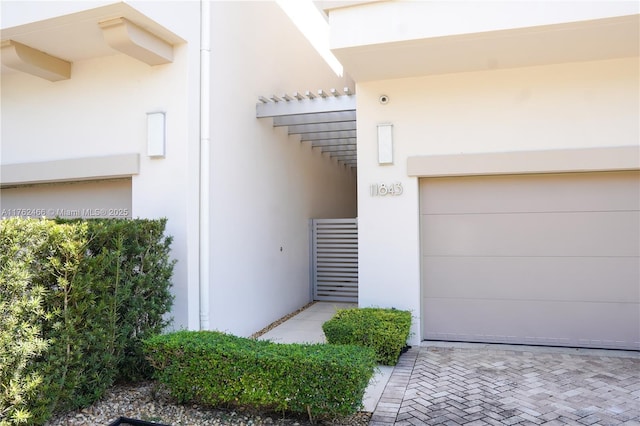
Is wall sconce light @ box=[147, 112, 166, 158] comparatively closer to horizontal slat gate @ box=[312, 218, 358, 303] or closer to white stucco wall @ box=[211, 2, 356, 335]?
white stucco wall @ box=[211, 2, 356, 335]

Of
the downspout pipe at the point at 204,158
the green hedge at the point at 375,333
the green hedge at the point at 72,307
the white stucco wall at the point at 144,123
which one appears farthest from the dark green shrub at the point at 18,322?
the green hedge at the point at 375,333

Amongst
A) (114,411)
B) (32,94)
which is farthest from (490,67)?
(32,94)

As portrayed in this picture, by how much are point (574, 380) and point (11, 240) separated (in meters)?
6.15

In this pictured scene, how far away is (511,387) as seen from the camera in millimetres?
5246

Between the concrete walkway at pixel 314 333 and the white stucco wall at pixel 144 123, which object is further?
the white stucco wall at pixel 144 123

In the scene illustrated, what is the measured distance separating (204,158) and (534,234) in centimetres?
498

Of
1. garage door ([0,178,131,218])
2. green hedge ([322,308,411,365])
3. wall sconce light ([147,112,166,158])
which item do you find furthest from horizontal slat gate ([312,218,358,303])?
wall sconce light ([147,112,166,158])

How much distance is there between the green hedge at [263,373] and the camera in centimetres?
408

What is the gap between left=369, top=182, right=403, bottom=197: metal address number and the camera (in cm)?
710

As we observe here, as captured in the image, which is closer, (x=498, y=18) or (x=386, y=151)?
(x=498, y=18)

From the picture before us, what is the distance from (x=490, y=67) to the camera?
21.6 ft

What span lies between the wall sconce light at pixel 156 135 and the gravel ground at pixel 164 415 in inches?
120

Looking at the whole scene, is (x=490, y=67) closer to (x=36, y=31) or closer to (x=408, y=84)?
(x=408, y=84)

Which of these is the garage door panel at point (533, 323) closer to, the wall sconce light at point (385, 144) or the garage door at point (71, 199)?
the wall sconce light at point (385, 144)
